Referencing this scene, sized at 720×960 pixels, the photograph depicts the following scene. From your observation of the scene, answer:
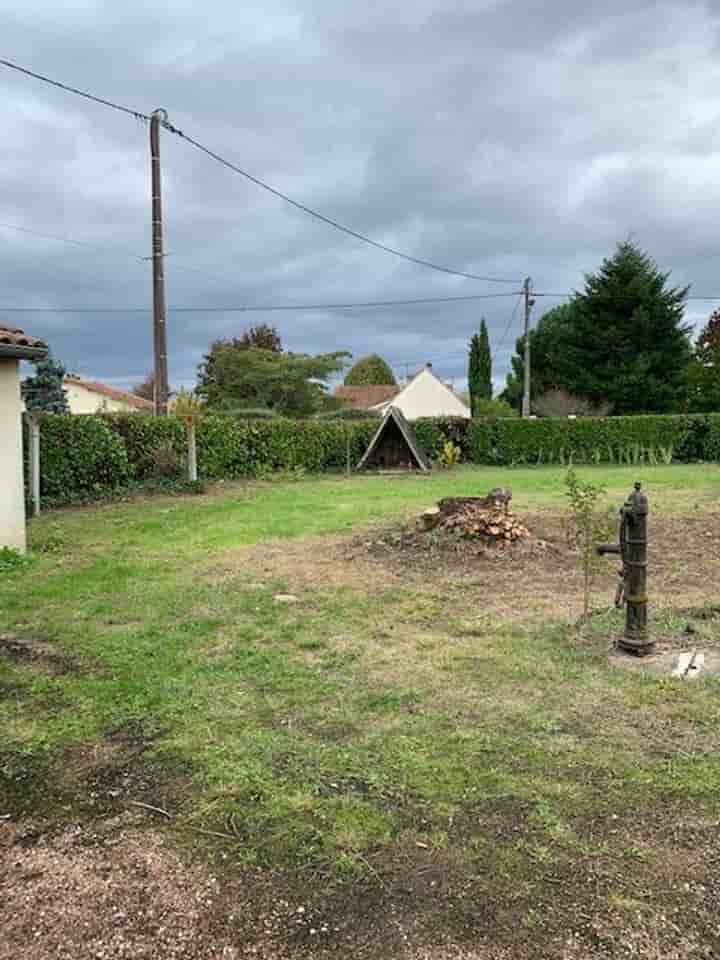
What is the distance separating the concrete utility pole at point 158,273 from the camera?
14.5 metres

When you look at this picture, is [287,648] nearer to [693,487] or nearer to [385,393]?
[693,487]

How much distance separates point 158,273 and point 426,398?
3332 cm

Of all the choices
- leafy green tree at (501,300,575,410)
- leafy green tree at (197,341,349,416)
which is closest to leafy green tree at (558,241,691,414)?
leafy green tree at (501,300,575,410)

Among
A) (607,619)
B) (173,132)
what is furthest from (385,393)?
(607,619)

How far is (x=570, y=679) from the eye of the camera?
3277 mm

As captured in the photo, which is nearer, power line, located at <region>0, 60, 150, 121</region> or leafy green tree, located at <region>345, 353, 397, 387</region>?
power line, located at <region>0, 60, 150, 121</region>

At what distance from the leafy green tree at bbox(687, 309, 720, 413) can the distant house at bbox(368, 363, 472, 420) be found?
16451 millimetres

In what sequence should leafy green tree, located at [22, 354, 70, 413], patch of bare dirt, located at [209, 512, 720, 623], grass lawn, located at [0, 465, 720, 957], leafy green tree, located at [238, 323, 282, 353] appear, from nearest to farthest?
grass lawn, located at [0, 465, 720, 957]
patch of bare dirt, located at [209, 512, 720, 623]
leafy green tree, located at [22, 354, 70, 413]
leafy green tree, located at [238, 323, 282, 353]

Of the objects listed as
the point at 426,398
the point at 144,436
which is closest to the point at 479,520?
the point at 144,436

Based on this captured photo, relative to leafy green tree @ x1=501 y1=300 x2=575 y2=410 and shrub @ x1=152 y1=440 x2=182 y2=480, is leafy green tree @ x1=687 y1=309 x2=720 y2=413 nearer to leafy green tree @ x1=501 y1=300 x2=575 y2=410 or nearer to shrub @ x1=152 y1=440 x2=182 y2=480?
leafy green tree @ x1=501 y1=300 x2=575 y2=410

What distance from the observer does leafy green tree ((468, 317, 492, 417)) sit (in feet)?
142

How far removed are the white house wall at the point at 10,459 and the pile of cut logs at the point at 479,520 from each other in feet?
13.5

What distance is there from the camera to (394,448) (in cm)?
1834

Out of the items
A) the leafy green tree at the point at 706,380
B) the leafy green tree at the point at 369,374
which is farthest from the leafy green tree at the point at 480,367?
the leafy green tree at the point at 706,380
